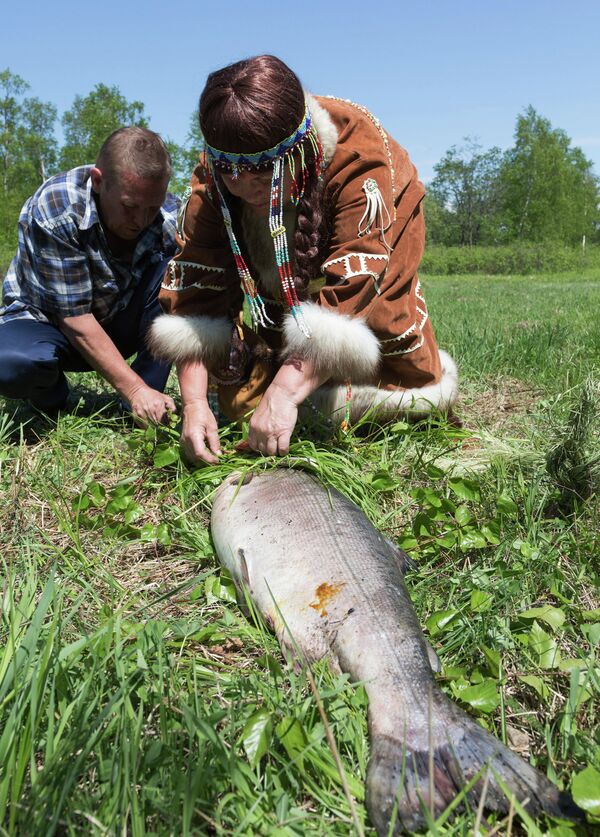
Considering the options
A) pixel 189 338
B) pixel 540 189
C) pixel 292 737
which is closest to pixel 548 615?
pixel 292 737

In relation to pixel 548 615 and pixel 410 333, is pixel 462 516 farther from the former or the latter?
pixel 410 333

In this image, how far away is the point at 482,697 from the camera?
67.4 inches

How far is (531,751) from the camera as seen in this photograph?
5.41 feet

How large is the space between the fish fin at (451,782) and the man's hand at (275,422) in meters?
1.28

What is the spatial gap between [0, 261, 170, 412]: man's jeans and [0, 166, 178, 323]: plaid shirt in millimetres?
134

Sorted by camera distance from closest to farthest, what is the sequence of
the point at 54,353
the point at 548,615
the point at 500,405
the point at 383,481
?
the point at 548,615 → the point at 383,481 → the point at 54,353 → the point at 500,405

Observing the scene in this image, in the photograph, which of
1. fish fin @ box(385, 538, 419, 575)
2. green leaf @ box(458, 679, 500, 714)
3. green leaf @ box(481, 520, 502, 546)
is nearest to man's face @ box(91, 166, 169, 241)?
fish fin @ box(385, 538, 419, 575)

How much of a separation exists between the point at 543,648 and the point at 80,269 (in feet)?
9.06

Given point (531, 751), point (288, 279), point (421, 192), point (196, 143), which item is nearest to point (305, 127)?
point (288, 279)

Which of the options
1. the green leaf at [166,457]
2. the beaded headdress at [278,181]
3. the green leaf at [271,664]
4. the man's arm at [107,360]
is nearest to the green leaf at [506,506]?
the beaded headdress at [278,181]

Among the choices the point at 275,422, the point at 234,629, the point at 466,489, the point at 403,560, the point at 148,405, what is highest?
the point at 275,422

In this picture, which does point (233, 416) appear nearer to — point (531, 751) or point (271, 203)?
point (271, 203)

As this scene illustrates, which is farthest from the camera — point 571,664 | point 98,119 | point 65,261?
point 98,119

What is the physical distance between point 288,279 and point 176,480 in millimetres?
943
